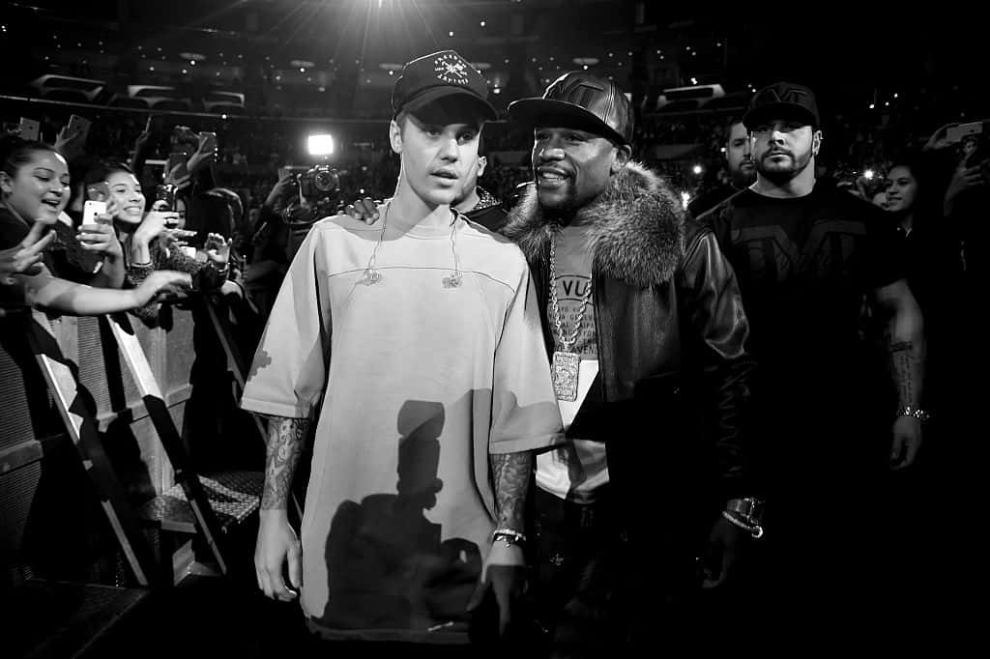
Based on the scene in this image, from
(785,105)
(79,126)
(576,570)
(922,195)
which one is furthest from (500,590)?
(79,126)

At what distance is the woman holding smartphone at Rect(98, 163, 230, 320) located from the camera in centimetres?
354

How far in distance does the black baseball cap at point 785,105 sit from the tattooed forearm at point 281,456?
267 cm

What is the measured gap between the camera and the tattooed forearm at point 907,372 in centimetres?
298

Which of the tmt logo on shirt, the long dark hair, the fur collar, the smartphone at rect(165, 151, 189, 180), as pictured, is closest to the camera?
the fur collar

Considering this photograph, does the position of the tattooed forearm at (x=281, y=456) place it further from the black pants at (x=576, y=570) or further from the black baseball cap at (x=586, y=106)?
the black baseball cap at (x=586, y=106)

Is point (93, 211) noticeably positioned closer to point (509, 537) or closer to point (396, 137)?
point (396, 137)

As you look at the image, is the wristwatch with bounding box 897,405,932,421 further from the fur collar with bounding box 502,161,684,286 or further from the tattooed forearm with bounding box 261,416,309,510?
the tattooed forearm with bounding box 261,416,309,510

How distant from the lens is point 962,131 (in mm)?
5082

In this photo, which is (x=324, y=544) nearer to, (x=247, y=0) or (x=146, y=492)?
(x=146, y=492)

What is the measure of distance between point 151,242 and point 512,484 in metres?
3.09

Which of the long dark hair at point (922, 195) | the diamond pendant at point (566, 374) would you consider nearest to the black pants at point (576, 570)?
the diamond pendant at point (566, 374)

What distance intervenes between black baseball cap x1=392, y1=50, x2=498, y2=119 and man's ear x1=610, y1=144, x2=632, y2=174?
80 centimetres

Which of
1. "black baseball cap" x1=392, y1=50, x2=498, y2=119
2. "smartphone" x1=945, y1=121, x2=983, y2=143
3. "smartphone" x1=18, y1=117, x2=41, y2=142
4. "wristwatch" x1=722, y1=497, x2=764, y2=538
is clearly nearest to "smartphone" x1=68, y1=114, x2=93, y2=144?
"smartphone" x1=18, y1=117, x2=41, y2=142

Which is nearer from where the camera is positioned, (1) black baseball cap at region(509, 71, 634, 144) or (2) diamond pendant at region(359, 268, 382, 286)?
(2) diamond pendant at region(359, 268, 382, 286)
